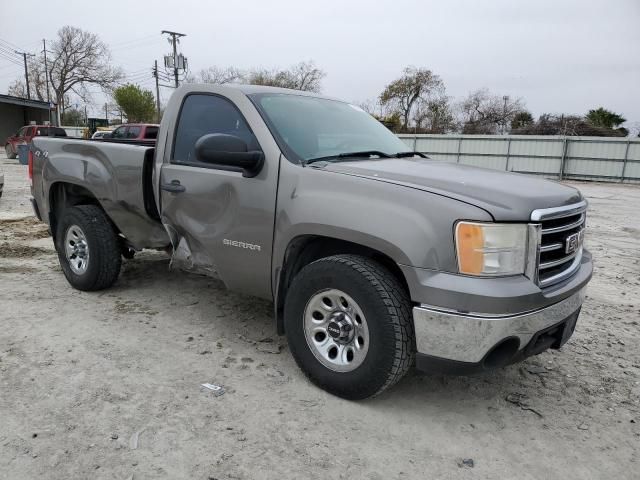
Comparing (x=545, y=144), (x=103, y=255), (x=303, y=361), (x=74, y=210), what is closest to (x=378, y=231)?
(x=303, y=361)

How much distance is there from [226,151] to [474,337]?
179 centimetres

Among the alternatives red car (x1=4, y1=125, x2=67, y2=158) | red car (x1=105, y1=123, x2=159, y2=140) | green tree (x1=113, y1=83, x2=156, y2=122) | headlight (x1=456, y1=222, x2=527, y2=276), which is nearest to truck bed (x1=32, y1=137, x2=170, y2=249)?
headlight (x1=456, y1=222, x2=527, y2=276)

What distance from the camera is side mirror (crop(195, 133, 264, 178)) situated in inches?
124

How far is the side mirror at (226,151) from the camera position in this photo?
3139 mm

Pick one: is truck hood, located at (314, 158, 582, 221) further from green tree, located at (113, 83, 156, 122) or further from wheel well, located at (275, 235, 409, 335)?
green tree, located at (113, 83, 156, 122)

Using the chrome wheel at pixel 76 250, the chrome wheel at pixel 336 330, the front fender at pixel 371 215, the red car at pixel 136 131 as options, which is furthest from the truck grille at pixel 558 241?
the red car at pixel 136 131

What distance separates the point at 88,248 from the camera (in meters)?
4.62

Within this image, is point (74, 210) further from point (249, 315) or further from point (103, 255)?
point (249, 315)

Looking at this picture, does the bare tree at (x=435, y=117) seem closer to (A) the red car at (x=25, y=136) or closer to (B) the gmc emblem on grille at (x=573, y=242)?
(A) the red car at (x=25, y=136)

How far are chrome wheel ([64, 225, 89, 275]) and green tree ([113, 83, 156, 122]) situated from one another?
50447 millimetres

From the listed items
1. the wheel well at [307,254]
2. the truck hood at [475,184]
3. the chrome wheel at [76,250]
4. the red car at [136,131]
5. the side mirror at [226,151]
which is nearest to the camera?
the truck hood at [475,184]

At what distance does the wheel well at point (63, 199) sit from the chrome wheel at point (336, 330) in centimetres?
286

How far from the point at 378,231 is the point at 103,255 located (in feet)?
9.64

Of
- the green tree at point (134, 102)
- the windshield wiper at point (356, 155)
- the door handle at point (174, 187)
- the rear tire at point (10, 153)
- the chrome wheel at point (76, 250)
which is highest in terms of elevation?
the green tree at point (134, 102)
